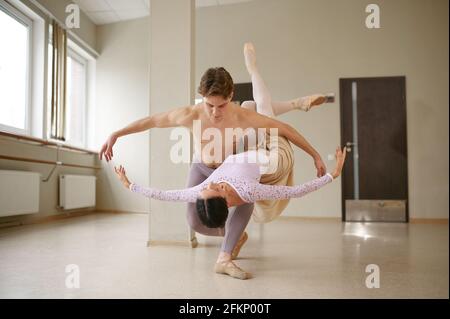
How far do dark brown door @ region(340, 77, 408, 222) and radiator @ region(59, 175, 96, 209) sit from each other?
346 cm

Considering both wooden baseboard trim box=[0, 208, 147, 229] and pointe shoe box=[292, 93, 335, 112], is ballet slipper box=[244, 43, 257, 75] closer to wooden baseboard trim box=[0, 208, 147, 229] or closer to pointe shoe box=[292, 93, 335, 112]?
pointe shoe box=[292, 93, 335, 112]

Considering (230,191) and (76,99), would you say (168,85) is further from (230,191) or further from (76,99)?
(76,99)

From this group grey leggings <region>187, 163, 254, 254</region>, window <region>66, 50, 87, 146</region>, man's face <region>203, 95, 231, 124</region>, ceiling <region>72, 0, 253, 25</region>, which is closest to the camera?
man's face <region>203, 95, 231, 124</region>

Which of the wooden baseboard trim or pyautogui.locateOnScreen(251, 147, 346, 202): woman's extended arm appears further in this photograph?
the wooden baseboard trim

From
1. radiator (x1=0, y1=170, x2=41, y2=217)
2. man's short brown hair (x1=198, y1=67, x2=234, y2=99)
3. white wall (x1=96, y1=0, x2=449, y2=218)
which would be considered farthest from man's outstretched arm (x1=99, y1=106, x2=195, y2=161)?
white wall (x1=96, y1=0, x2=449, y2=218)

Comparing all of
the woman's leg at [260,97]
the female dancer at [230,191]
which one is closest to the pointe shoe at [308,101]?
the woman's leg at [260,97]

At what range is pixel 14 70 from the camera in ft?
13.7

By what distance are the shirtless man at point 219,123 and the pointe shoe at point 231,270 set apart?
2.2 inches

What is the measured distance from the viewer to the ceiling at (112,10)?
445cm

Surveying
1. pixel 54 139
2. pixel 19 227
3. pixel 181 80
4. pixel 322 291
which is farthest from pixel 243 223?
pixel 54 139

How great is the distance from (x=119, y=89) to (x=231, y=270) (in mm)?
4218

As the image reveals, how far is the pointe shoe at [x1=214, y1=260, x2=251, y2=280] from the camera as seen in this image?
1836mm

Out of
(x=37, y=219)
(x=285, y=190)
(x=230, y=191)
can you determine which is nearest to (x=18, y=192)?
(x=37, y=219)

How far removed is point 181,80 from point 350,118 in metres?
3.16
